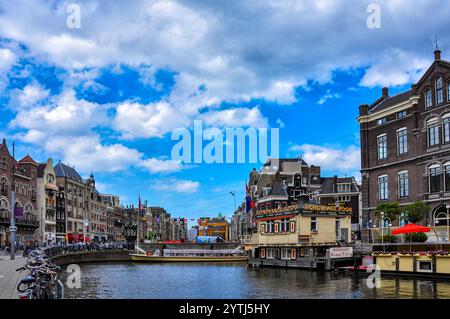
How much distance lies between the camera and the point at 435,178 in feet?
194

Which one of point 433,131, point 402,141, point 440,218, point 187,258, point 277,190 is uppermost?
point 433,131

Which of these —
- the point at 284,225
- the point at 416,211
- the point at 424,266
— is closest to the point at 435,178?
the point at 416,211

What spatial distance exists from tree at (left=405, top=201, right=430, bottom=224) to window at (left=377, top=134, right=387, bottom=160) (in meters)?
12.8

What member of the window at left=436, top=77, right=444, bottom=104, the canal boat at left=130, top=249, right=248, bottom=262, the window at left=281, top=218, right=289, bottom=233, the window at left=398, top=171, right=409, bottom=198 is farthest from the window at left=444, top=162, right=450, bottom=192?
the canal boat at left=130, top=249, right=248, bottom=262

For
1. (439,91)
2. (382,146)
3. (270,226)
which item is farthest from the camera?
(382,146)

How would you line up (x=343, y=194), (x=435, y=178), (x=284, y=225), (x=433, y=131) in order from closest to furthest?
1. (x=435, y=178)
2. (x=433, y=131)
3. (x=284, y=225)
4. (x=343, y=194)

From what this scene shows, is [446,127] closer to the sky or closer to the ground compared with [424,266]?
closer to the sky

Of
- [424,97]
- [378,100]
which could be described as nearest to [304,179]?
[378,100]

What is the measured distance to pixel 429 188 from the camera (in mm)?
59469

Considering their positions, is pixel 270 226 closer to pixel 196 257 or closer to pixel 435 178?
pixel 435 178

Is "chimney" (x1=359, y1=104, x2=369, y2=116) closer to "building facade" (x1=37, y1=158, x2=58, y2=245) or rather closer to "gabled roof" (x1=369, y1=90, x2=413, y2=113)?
"gabled roof" (x1=369, y1=90, x2=413, y2=113)

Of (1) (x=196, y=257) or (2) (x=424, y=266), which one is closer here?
(2) (x=424, y=266)

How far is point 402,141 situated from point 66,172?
82.0 meters

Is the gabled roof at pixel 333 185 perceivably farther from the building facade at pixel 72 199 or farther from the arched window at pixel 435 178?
the building facade at pixel 72 199
